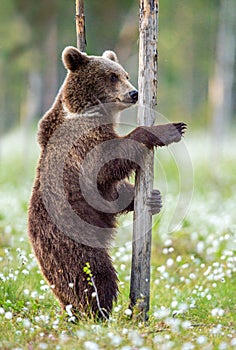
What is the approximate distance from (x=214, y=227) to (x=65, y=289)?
409 cm

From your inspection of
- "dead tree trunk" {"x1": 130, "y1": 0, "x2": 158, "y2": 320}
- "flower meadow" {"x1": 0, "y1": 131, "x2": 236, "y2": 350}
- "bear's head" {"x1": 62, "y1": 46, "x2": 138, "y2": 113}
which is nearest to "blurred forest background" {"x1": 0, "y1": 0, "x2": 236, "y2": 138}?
"flower meadow" {"x1": 0, "y1": 131, "x2": 236, "y2": 350}

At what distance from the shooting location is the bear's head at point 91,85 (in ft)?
17.7

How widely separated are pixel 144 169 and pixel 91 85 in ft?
2.85

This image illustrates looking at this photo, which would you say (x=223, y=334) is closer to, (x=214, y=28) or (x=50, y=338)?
(x=50, y=338)

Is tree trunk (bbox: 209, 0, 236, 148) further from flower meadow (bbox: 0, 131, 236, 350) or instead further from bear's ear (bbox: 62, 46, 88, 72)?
bear's ear (bbox: 62, 46, 88, 72)

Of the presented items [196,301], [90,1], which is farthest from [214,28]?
[196,301]

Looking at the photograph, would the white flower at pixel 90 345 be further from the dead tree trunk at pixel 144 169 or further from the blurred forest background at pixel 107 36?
the blurred forest background at pixel 107 36

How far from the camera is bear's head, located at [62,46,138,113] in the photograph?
213 inches

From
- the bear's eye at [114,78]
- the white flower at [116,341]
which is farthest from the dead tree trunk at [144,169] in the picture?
the white flower at [116,341]

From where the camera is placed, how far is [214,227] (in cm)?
890

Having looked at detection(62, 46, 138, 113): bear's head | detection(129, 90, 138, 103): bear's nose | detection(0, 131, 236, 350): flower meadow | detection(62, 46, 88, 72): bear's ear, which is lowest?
detection(0, 131, 236, 350): flower meadow

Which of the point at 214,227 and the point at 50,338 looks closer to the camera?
the point at 50,338

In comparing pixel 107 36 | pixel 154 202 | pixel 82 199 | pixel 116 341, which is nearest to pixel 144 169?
pixel 154 202

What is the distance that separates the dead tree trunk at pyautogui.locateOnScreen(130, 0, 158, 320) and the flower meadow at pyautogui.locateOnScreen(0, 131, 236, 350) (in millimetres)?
240
